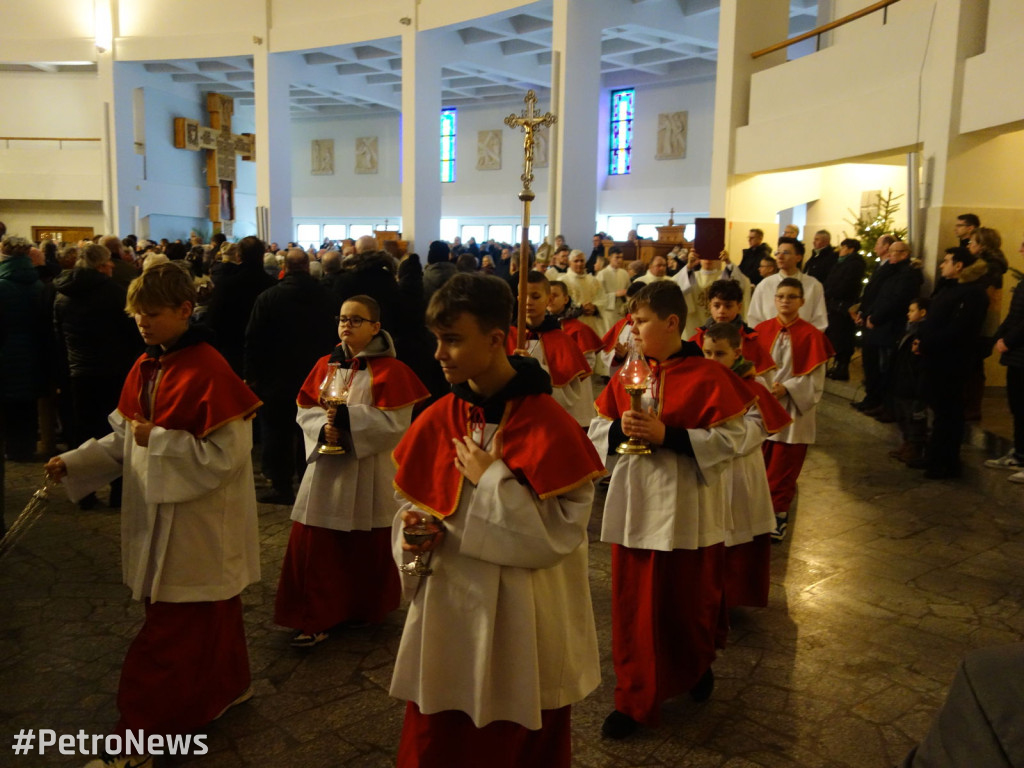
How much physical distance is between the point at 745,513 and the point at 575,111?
13756 millimetres

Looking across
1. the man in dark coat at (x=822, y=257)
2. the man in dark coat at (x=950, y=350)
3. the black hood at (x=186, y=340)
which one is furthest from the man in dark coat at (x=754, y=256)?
the black hood at (x=186, y=340)

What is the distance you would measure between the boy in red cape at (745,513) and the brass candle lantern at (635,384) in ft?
2.76

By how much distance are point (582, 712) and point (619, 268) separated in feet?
34.4

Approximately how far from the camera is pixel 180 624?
339 cm

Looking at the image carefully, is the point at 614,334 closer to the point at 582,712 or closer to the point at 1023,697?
the point at 582,712

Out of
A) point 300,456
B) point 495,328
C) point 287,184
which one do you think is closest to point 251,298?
point 300,456

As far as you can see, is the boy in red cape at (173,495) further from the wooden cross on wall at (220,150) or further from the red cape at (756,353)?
the wooden cross on wall at (220,150)

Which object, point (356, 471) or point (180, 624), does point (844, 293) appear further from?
point (180, 624)

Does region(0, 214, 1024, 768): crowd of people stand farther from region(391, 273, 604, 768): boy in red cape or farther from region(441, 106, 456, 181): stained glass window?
region(441, 106, 456, 181): stained glass window

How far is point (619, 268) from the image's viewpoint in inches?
538

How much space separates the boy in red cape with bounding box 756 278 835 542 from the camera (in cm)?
618

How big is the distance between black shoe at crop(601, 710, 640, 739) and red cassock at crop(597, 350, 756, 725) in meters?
0.03

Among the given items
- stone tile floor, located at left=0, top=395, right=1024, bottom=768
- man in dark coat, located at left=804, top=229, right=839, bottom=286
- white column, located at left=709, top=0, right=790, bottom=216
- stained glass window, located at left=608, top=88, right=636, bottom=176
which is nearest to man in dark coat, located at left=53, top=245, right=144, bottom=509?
stone tile floor, located at left=0, top=395, right=1024, bottom=768

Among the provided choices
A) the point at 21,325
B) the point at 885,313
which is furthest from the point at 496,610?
the point at 885,313
